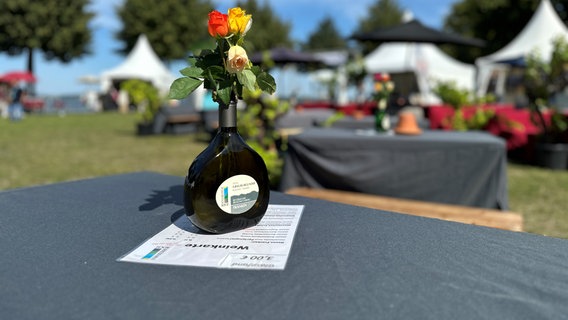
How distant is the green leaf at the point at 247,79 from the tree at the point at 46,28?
3070 cm

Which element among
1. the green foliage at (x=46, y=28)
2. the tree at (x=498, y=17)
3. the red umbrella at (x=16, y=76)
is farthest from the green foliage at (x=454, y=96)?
the green foliage at (x=46, y=28)

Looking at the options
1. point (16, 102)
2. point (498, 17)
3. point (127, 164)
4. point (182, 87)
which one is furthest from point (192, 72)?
point (498, 17)

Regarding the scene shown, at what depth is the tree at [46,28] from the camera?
2616cm

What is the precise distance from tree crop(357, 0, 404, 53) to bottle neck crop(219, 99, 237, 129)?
143 ft

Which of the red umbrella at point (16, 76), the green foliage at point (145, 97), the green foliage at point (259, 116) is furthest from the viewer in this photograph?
the red umbrella at point (16, 76)

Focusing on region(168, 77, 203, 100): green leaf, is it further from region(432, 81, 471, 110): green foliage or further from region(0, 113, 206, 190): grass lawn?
region(432, 81, 471, 110): green foliage

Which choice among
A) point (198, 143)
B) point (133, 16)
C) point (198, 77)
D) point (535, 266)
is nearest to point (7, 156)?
point (198, 143)

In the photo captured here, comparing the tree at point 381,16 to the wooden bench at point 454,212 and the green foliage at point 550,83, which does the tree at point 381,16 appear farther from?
the wooden bench at point 454,212

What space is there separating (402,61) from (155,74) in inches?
566

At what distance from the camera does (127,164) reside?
6812mm

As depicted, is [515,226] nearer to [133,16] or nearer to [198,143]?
[198,143]

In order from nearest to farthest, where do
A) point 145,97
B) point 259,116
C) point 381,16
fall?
point 259,116 → point 145,97 → point 381,16

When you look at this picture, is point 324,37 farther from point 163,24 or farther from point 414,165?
point 414,165

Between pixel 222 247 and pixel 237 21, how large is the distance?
50 centimetres
